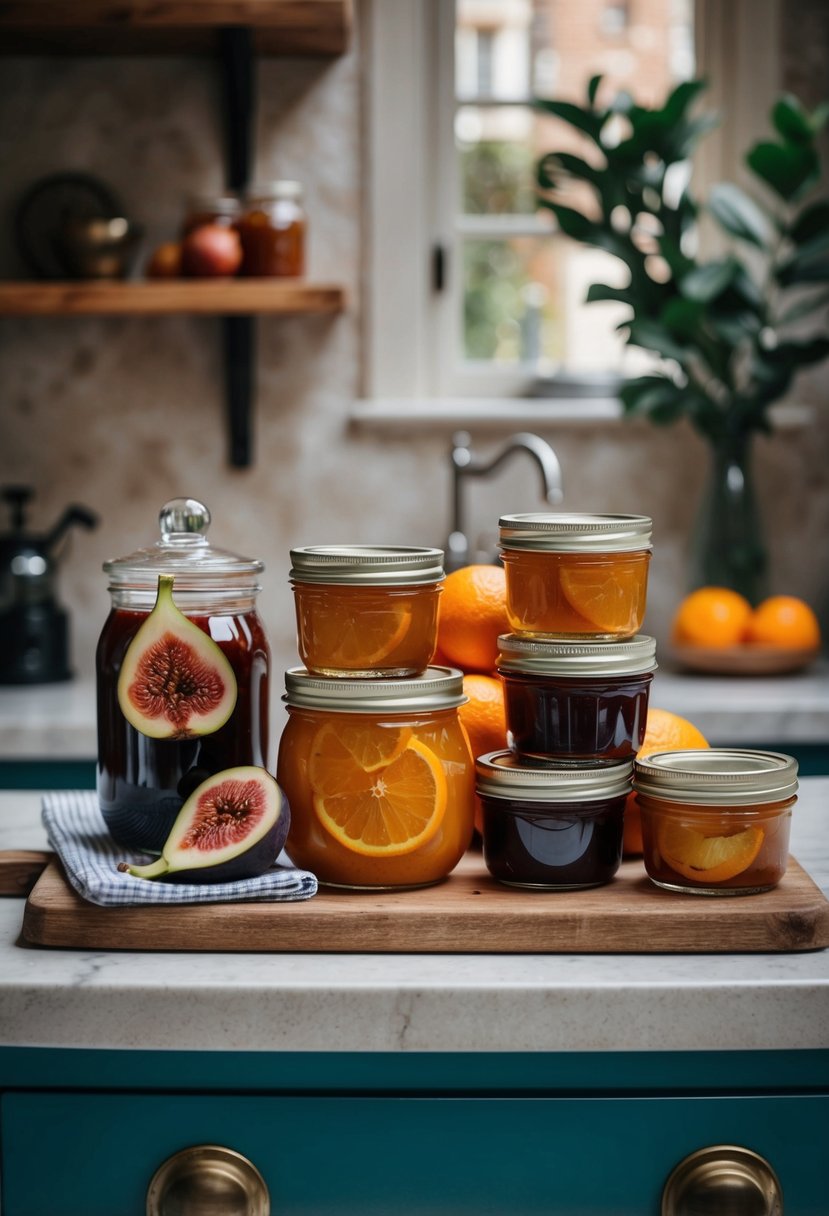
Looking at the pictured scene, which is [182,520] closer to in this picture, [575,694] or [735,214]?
[575,694]

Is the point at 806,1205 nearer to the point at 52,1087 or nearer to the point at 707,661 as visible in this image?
the point at 52,1087

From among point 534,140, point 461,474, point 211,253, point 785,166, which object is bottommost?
point 461,474

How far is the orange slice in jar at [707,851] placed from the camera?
0.88 metres

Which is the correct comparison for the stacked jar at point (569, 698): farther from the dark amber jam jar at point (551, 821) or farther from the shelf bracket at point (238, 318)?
the shelf bracket at point (238, 318)

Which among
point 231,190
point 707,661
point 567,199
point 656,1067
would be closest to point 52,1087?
point 656,1067

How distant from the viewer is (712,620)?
2.43 m

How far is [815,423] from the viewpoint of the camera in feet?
9.18

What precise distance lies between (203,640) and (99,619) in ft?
6.39

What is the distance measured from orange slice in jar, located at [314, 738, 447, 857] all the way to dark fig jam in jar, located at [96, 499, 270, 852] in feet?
0.32

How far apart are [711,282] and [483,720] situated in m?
1.57

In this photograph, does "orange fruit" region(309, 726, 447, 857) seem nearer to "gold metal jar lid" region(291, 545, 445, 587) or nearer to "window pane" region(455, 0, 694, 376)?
"gold metal jar lid" region(291, 545, 445, 587)

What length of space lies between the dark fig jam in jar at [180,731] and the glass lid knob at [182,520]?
0.02 m

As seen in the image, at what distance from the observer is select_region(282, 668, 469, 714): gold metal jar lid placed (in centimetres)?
87

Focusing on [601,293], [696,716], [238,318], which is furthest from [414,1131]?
[238,318]
